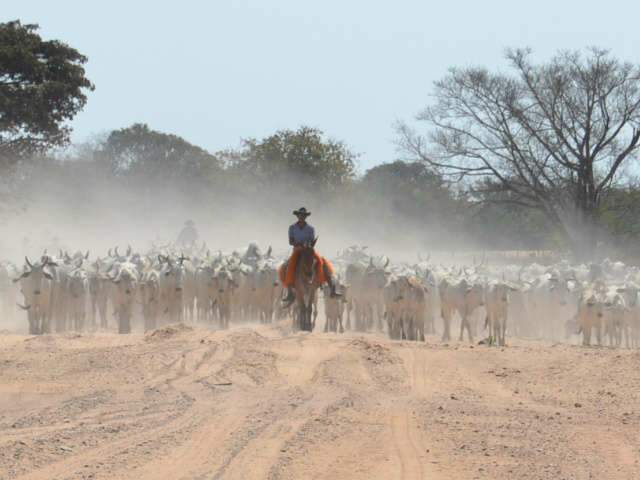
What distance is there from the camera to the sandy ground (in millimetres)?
9016

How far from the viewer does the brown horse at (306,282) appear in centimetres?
2025

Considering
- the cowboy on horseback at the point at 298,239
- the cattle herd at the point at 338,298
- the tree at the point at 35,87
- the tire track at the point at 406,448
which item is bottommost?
the tire track at the point at 406,448

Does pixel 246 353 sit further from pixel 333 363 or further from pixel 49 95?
pixel 49 95

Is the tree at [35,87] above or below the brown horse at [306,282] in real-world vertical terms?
above

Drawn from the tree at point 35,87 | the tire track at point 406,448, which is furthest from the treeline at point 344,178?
the tire track at point 406,448

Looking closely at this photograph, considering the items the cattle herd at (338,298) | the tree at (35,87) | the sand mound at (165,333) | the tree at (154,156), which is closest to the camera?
the sand mound at (165,333)

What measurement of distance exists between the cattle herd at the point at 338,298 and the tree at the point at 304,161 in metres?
35.0

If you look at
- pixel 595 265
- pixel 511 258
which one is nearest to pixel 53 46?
pixel 595 265

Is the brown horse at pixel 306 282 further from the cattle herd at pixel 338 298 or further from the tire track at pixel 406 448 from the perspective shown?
the tire track at pixel 406 448

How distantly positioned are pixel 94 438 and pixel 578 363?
8.32 m

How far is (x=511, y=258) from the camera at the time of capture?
178ft

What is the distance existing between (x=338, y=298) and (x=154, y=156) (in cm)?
6430

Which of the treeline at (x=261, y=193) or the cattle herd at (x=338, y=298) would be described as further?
the treeline at (x=261, y=193)

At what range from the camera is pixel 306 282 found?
20.5m
